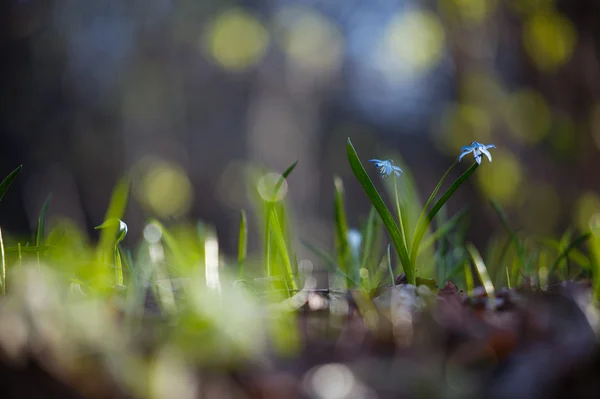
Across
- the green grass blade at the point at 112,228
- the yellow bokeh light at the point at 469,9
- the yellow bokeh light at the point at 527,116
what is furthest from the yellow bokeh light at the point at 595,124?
the green grass blade at the point at 112,228


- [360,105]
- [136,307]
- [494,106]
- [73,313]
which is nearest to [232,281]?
[136,307]

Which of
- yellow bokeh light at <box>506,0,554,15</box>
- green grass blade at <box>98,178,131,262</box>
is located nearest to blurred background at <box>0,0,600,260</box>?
yellow bokeh light at <box>506,0,554,15</box>

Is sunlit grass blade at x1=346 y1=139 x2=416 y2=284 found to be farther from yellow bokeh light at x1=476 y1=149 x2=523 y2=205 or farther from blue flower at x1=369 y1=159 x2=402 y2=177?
yellow bokeh light at x1=476 y1=149 x2=523 y2=205

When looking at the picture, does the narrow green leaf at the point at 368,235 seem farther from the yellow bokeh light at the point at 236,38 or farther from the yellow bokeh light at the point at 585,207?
the yellow bokeh light at the point at 236,38

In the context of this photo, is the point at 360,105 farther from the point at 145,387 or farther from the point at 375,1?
the point at 145,387

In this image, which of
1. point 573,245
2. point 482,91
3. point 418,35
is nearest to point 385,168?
point 573,245
